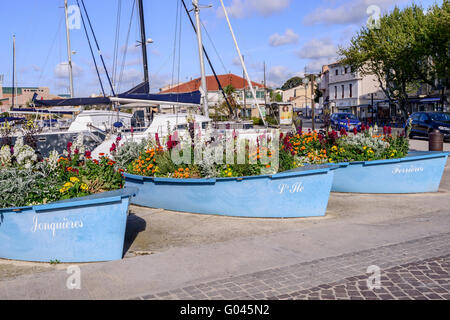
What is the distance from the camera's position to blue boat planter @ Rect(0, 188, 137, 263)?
599 cm

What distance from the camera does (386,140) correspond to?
11.3m

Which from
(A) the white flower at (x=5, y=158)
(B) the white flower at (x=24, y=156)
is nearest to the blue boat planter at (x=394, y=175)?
(B) the white flower at (x=24, y=156)

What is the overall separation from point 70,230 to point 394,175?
7.60m

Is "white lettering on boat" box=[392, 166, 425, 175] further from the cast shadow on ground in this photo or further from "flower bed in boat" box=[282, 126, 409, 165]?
the cast shadow on ground

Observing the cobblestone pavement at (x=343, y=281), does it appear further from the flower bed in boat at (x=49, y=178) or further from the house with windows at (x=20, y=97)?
the house with windows at (x=20, y=97)

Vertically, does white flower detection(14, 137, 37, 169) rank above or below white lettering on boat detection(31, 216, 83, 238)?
above

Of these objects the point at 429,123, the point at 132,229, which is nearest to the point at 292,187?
the point at 132,229

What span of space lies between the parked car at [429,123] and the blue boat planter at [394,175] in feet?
50.1

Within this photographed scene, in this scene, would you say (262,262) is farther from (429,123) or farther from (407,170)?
(429,123)

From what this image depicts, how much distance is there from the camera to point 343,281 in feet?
16.9

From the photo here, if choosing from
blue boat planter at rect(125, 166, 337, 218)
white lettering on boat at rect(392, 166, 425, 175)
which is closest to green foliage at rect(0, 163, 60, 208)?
blue boat planter at rect(125, 166, 337, 218)

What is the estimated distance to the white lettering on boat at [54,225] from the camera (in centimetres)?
600

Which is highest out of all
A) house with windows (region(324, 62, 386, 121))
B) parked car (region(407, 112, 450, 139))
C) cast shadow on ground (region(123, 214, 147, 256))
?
house with windows (region(324, 62, 386, 121))

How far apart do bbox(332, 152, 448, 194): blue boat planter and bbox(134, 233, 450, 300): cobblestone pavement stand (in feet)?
14.4
